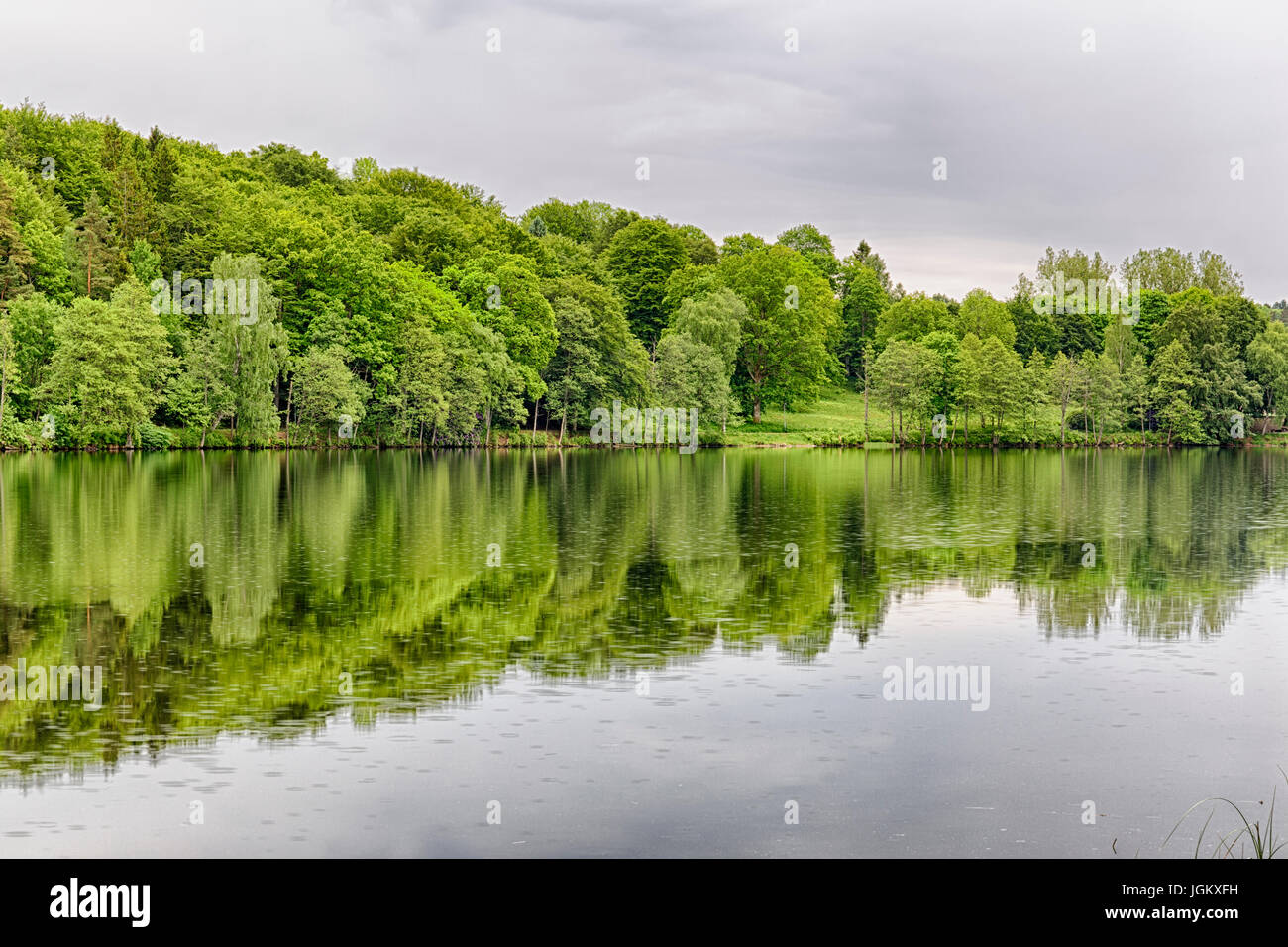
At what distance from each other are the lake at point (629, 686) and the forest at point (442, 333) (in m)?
47.9

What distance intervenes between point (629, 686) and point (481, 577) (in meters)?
10.2

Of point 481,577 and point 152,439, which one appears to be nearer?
point 481,577

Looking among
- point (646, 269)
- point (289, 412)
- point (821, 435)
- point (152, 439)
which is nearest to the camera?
point (152, 439)

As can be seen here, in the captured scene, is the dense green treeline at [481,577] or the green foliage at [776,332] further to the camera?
the green foliage at [776,332]

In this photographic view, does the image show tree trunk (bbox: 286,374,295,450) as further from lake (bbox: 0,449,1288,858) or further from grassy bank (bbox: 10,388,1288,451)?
lake (bbox: 0,449,1288,858)

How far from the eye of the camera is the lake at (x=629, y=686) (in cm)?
1127

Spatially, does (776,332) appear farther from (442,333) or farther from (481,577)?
(481,577)

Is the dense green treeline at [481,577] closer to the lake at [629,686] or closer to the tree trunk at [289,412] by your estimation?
the lake at [629,686]

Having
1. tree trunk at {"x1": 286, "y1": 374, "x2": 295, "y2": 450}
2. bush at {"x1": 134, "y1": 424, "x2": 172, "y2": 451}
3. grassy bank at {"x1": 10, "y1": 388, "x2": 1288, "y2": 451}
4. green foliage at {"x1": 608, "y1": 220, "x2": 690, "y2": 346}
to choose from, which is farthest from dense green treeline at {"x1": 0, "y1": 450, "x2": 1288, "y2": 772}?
green foliage at {"x1": 608, "y1": 220, "x2": 690, "y2": 346}

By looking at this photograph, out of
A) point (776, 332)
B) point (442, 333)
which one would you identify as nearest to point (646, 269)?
point (776, 332)

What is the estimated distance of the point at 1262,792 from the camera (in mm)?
12438

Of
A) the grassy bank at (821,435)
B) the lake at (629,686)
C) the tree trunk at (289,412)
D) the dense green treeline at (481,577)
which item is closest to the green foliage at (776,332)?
the grassy bank at (821,435)

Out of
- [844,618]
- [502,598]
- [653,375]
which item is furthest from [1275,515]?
[653,375]

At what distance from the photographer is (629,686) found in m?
16.5
